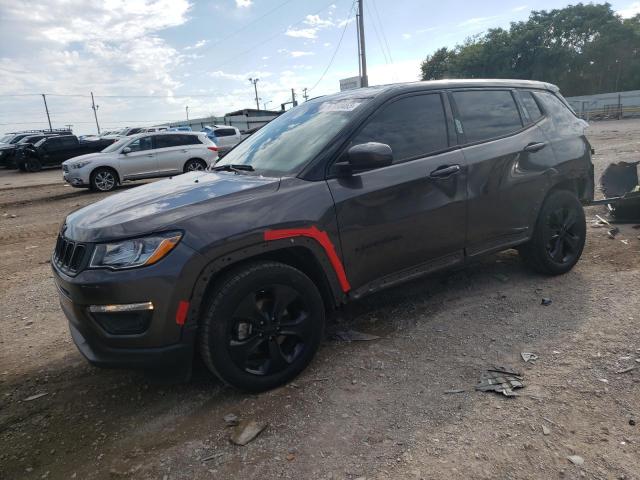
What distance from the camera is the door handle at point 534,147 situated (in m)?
4.03

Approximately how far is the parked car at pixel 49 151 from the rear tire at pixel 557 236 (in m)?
24.2

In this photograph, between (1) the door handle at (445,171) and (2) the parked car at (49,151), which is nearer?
(1) the door handle at (445,171)

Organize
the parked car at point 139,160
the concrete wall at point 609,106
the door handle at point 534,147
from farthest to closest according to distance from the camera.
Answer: the concrete wall at point 609,106
the parked car at point 139,160
the door handle at point 534,147

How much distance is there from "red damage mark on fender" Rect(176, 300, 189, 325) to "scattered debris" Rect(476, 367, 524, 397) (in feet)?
5.76

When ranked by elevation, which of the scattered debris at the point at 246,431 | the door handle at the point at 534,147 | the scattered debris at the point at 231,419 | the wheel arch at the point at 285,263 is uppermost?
the door handle at the point at 534,147

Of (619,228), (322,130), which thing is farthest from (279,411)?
(619,228)

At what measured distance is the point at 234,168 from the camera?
3.58 m

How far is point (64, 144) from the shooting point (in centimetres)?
2327

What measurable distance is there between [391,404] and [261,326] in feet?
2.88

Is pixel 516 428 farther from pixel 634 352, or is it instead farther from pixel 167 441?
pixel 167 441

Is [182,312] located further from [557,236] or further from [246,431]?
[557,236]

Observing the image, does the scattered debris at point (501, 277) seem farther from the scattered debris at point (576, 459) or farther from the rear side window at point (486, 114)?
the scattered debris at point (576, 459)

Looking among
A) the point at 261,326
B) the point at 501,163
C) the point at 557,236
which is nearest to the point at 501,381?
the point at 261,326

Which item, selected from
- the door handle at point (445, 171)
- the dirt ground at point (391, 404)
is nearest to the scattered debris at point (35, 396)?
the dirt ground at point (391, 404)
